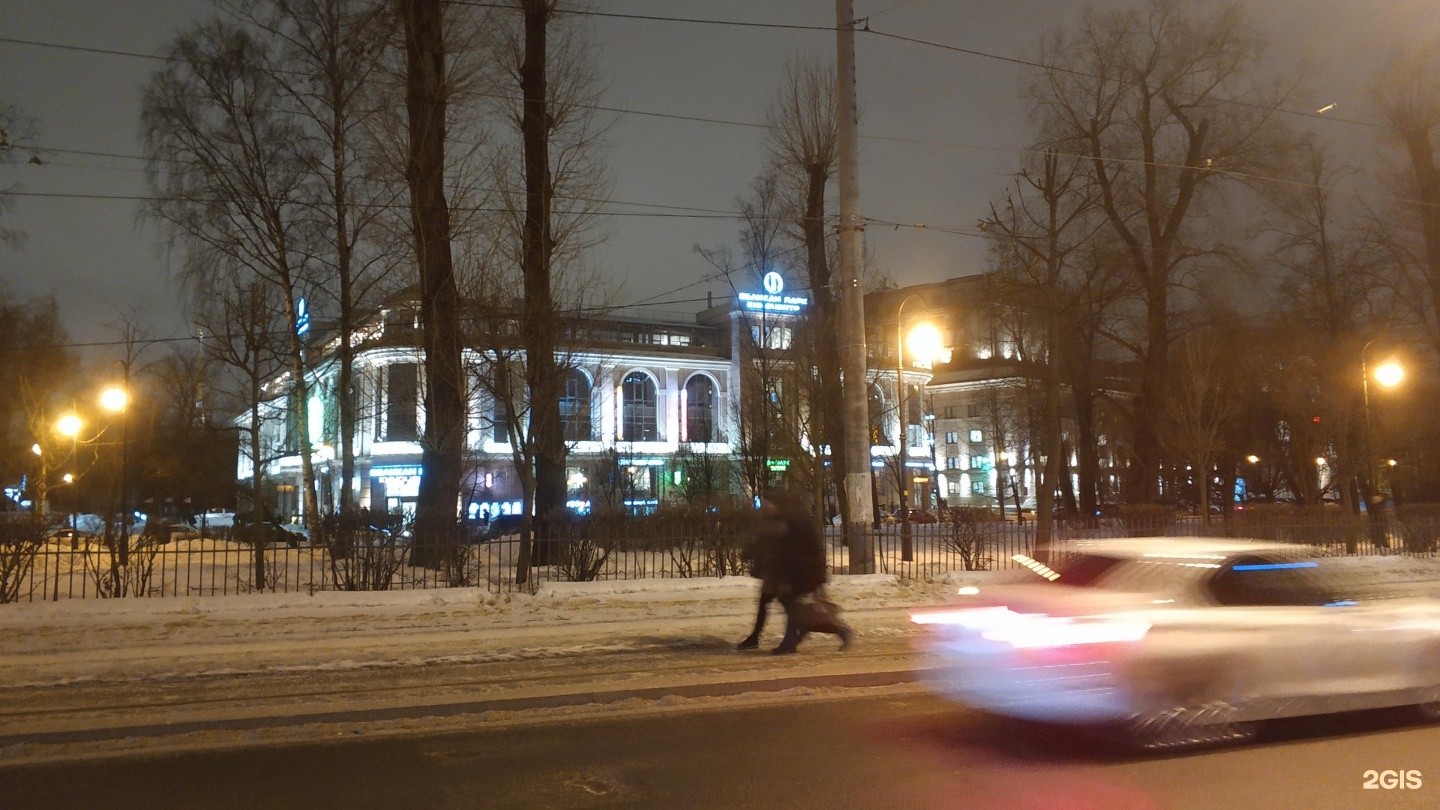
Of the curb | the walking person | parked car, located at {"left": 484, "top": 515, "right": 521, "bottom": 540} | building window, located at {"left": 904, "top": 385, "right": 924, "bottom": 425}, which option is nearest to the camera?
the curb

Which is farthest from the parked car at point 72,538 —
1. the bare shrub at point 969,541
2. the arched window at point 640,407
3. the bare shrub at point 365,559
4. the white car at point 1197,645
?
the arched window at point 640,407

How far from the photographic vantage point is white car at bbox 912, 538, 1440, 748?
6930mm

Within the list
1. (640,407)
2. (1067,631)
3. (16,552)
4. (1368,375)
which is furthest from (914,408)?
(1067,631)

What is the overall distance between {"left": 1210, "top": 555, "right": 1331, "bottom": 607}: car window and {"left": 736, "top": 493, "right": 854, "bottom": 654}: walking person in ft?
15.4

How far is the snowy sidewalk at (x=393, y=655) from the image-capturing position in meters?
8.91

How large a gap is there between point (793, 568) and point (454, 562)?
8844mm

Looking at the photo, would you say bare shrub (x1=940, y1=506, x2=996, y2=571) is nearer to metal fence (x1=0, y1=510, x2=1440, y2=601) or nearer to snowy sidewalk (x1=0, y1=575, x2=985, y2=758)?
metal fence (x1=0, y1=510, x2=1440, y2=601)

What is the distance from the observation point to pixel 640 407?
7650 centimetres

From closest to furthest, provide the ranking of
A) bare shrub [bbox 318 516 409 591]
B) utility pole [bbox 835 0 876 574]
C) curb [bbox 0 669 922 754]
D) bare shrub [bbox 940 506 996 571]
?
curb [bbox 0 669 922 754] < bare shrub [bbox 318 516 409 591] < utility pole [bbox 835 0 876 574] < bare shrub [bbox 940 506 996 571]

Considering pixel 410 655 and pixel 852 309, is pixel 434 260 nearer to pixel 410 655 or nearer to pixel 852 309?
pixel 852 309

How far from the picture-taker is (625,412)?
7538 centimetres

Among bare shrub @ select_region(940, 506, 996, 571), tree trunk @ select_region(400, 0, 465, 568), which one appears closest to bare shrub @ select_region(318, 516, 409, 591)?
tree trunk @ select_region(400, 0, 465, 568)

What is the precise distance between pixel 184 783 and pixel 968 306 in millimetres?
32468

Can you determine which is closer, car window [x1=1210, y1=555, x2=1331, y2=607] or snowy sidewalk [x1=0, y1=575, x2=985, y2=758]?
car window [x1=1210, y1=555, x2=1331, y2=607]
